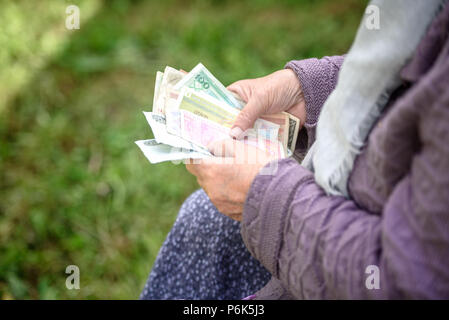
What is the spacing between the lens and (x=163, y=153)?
4.34 feet

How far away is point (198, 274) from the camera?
147cm

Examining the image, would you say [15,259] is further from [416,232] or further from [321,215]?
[416,232]

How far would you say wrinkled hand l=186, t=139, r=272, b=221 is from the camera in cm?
114

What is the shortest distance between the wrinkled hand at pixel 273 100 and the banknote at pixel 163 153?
186 millimetres

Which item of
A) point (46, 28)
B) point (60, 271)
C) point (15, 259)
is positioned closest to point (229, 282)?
point (60, 271)

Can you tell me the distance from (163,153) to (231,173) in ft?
0.90

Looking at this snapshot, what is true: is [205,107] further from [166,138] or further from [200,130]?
[166,138]

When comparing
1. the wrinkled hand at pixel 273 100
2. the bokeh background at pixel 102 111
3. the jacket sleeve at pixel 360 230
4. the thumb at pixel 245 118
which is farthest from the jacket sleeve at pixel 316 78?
the bokeh background at pixel 102 111

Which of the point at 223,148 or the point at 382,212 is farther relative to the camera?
the point at 223,148

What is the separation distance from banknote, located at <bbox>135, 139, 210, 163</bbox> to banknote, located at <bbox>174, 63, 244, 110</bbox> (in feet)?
0.95

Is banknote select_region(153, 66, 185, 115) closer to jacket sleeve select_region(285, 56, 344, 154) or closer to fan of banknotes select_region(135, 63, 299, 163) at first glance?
fan of banknotes select_region(135, 63, 299, 163)

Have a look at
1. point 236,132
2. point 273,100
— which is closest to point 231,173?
point 236,132

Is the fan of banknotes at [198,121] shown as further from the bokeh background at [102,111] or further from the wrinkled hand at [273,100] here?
the bokeh background at [102,111]
